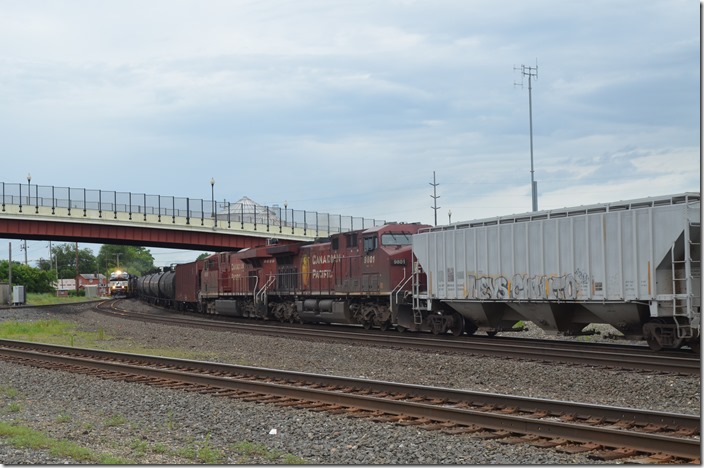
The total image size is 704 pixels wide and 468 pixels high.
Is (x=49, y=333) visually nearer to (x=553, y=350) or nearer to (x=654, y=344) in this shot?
(x=553, y=350)

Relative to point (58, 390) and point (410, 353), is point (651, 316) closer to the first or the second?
point (410, 353)

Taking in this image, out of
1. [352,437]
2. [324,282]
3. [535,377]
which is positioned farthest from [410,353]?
[324,282]

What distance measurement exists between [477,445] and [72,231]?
51375mm

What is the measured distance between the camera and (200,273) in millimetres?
47156

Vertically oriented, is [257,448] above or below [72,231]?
below

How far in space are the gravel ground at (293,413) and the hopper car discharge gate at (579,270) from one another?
10.6 feet

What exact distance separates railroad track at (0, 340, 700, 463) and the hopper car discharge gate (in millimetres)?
7642

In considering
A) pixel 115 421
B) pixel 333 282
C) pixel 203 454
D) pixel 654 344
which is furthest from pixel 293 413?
pixel 333 282

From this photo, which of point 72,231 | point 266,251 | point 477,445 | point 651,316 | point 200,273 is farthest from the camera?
point 72,231

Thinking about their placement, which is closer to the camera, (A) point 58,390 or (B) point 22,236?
(A) point 58,390

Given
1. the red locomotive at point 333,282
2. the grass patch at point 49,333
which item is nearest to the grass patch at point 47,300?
the red locomotive at point 333,282

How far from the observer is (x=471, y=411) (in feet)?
33.6

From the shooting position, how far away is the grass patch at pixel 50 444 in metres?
8.31

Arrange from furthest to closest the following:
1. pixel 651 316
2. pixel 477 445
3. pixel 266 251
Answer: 1. pixel 266 251
2. pixel 651 316
3. pixel 477 445
